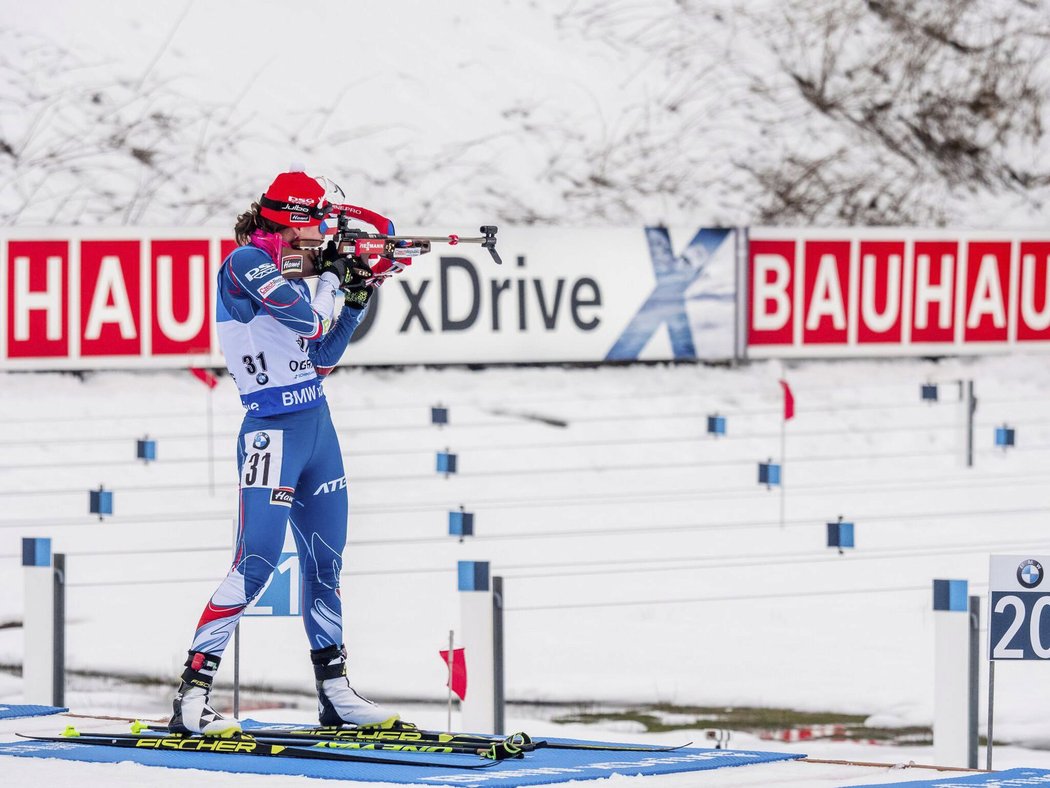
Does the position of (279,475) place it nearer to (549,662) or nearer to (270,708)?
(270,708)

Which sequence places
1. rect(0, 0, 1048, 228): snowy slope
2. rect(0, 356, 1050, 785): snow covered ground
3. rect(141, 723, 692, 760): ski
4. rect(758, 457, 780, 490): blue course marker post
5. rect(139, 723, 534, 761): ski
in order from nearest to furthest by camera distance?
rect(139, 723, 534, 761): ski → rect(141, 723, 692, 760): ski → rect(0, 356, 1050, 785): snow covered ground → rect(758, 457, 780, 490): blue course marker post → rect(0, 0, 1048, 228): snowy slope

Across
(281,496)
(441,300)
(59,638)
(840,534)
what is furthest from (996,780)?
(441,300)

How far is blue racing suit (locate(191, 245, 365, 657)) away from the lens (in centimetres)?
559

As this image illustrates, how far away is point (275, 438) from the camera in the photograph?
5664 millimetres

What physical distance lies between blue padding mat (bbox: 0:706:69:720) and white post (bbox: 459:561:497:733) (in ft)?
5.52

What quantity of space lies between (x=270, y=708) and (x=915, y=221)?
19.6 meters

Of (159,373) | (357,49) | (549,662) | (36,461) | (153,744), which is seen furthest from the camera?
(357,49)

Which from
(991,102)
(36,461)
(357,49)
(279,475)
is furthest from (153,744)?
(991,102)

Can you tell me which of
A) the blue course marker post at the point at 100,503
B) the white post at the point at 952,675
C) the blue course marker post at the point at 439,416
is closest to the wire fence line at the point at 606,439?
the blue course marker post at the point at 439,416

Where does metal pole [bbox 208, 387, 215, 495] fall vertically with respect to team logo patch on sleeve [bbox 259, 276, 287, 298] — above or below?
below

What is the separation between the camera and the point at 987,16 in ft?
93.0

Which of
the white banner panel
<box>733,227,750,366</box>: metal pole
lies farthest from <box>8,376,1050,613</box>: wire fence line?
<box>733,227,750,366</box>: metal pole

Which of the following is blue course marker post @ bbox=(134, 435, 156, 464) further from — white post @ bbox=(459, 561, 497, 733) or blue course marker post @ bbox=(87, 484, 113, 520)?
white post @ bbox=(459, 561, 497, 733)

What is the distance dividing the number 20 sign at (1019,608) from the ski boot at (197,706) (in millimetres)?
2612
